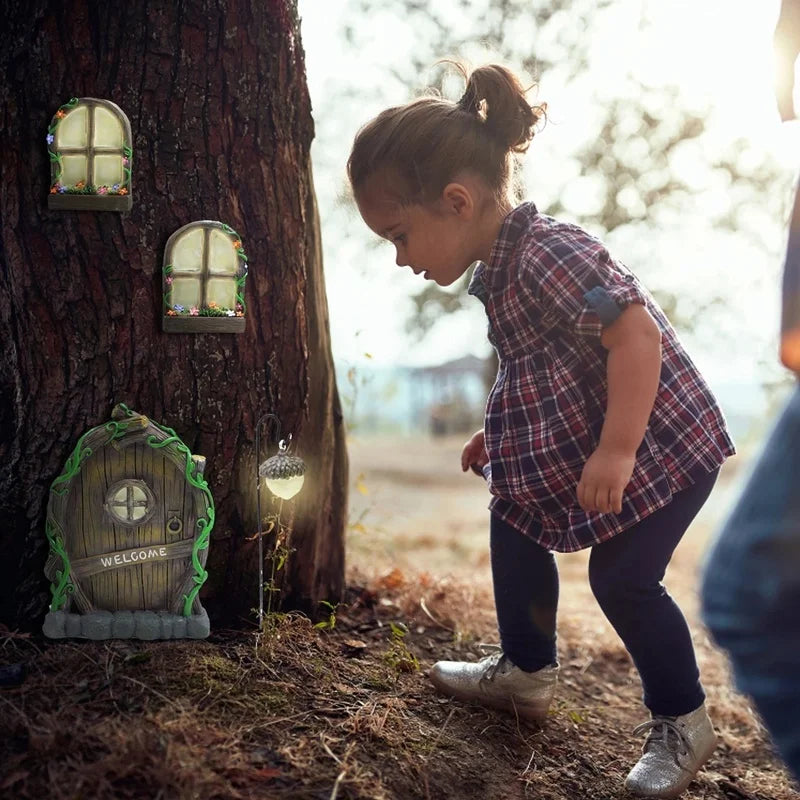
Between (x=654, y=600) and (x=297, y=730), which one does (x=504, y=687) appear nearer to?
(x=654, y=600)

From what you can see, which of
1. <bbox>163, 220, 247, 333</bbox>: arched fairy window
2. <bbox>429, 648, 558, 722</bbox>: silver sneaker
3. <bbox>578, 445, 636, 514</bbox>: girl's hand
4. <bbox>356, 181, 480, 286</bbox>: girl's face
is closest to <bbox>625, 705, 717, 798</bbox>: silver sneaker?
<bbox>429, 648, 558, 722</bbox>: silver sneaker

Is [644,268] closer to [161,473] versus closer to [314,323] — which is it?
[314,323]

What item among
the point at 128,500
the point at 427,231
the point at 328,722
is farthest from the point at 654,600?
the point at 128,500

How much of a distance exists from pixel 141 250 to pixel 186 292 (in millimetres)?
188

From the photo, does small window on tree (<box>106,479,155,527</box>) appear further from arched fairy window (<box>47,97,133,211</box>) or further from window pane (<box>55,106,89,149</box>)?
window pane (<box>55,106,89,149</box>)

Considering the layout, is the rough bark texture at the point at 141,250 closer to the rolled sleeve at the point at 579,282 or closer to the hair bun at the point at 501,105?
the hair bun at the point at 501,105

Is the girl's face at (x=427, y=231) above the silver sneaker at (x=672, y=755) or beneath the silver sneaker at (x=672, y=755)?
above

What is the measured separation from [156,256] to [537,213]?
1173 mm

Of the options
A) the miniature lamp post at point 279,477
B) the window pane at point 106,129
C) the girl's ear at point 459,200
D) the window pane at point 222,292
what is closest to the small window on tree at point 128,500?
the miniature lamp post at point 279,477

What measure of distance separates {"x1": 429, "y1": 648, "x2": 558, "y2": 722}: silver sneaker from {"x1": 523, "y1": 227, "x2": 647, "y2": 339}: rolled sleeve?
1.14 meters

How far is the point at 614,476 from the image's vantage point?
228 cm

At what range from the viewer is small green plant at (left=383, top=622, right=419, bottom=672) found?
2.92 m

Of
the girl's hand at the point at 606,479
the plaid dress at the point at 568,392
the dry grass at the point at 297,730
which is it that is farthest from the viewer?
the plaid dress at the point at 568,392

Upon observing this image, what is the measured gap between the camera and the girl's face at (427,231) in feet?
8.64
